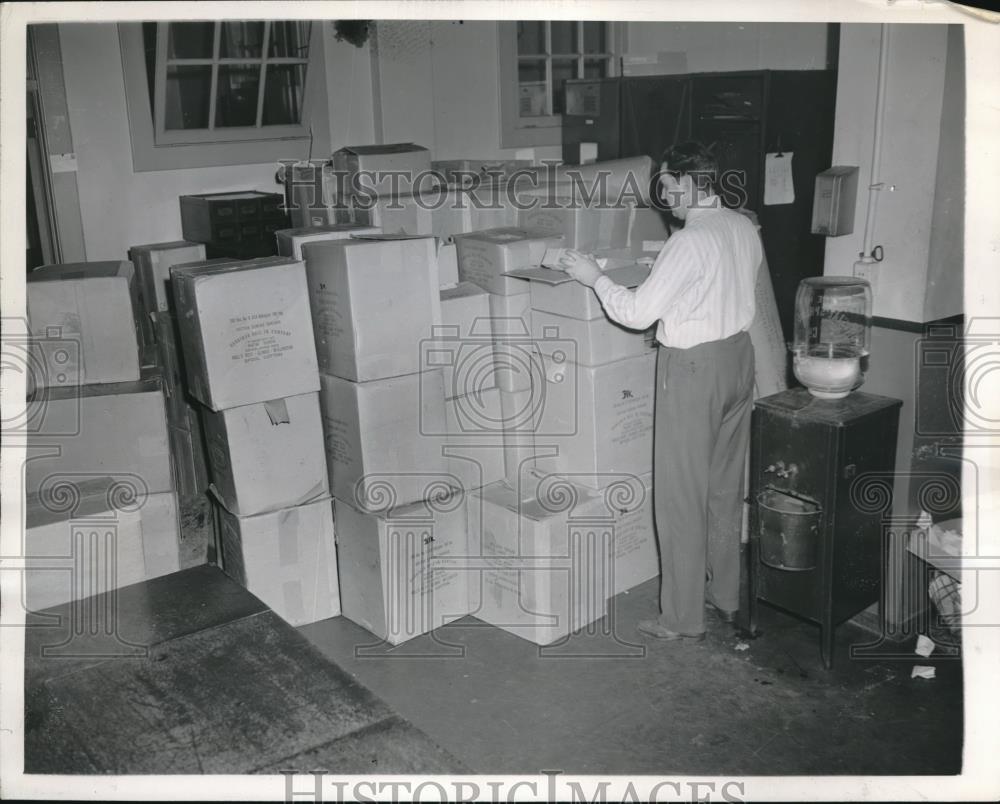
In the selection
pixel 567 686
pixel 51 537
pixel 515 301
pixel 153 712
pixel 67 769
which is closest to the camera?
pixel 67 769

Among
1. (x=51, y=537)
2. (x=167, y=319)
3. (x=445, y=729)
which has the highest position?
(x=167, y=319)

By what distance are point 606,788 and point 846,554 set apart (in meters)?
1.49

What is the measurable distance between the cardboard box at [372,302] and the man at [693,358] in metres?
0.47

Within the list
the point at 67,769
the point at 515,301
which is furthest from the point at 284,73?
the point at 67,769

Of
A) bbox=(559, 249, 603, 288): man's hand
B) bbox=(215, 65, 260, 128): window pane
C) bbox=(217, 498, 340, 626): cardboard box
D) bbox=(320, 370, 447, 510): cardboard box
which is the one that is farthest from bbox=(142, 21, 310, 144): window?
bbox=(559, 249, 603, 288): man's hand

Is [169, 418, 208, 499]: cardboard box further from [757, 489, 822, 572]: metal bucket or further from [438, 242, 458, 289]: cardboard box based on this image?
[757, 489, 822, 572]: metal bucket

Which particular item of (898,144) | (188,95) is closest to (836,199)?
(898,144)

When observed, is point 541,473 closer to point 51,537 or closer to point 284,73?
point 51,537

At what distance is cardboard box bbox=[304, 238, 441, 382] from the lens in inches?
111

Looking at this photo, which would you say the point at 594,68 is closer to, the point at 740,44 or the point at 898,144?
the point at 740,44

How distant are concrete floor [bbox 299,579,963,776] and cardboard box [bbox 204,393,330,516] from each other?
54 centimetres

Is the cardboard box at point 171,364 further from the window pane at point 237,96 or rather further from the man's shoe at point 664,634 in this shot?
the man's shoe at point 664,634

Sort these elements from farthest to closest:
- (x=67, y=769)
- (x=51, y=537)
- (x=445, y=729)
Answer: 1. (x=445, y=729)
2. (x=51, y=537)
3. (x=67, y=769)

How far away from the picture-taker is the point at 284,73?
4.77 meters
